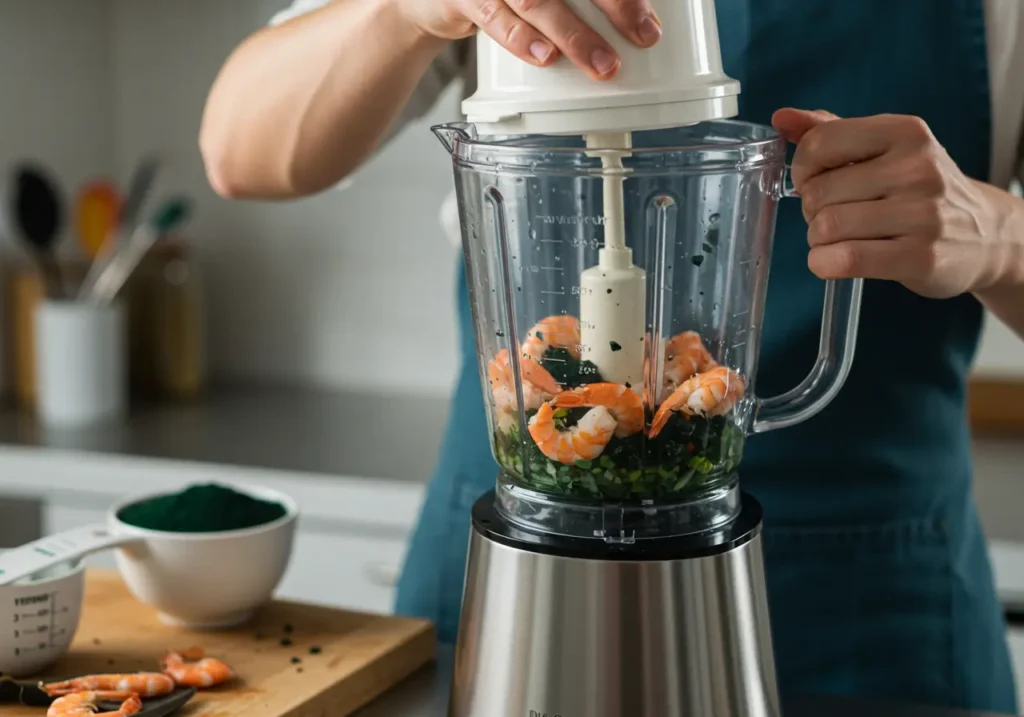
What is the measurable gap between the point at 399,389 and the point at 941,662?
1254mm

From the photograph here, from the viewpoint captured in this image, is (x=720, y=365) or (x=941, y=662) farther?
(x=941, y=662)

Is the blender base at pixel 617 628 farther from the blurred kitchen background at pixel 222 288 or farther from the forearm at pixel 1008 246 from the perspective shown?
the blurred kitchen background at pixel 222 288

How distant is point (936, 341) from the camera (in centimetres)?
105

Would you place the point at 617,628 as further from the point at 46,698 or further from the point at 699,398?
the point at 46,698

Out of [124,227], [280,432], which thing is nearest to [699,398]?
[280,432]

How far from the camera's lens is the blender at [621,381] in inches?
26.9

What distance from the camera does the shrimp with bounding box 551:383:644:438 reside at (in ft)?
2.33

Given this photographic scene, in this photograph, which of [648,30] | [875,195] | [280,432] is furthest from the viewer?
[280,432]

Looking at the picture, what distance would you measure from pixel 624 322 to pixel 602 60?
0.15m

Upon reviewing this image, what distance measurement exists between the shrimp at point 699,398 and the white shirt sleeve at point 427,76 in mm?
414

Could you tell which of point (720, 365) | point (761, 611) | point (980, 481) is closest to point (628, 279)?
point (720, 365)

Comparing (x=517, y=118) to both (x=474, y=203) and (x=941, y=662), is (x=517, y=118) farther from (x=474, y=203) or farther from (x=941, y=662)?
(x=941, y=662)

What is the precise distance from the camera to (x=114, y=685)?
2.56ft

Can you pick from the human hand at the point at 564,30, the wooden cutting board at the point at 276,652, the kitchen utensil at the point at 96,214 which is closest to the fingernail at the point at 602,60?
the human hand at the point at 564,30
